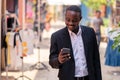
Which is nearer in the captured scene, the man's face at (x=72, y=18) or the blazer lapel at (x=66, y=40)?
the man's face at (x=72, y=18)

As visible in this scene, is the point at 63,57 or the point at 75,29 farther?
the point at 75,29

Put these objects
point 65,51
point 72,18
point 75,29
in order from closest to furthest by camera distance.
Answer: point 65,51 < point 72,18 < point 75,29

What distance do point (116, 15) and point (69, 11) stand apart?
19498 millimetres

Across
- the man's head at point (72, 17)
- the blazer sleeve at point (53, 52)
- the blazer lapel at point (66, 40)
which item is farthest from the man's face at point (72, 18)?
the blazer sleeve at point (53, 52)

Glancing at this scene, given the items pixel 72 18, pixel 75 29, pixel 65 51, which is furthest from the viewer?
pixel 75 29

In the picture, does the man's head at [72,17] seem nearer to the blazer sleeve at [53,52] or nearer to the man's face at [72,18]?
the man's face at [72,18]

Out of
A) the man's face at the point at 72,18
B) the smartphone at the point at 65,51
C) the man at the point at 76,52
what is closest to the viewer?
the smartphone at the point at 65,51

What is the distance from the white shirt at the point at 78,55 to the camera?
4391 mm

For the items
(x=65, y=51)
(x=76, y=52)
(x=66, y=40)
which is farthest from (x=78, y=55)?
Answer: (x=65, y=51)

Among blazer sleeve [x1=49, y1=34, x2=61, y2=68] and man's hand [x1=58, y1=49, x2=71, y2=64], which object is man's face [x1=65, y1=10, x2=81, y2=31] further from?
man's hand [x1=58, y1=49, x2=71, y2=64]

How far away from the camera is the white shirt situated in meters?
4.39

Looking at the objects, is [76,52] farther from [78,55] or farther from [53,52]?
[53,52]

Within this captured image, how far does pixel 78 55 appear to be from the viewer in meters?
4.40

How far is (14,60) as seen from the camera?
1130 cm
